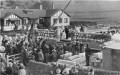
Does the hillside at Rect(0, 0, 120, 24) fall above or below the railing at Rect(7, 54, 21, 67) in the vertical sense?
above

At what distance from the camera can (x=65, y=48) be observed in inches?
595

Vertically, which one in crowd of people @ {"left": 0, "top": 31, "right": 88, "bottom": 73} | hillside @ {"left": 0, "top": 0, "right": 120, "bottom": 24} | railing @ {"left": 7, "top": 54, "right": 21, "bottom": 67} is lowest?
railing @ {"left": 7, "top": 54, "right": 21, "bottom": 67}

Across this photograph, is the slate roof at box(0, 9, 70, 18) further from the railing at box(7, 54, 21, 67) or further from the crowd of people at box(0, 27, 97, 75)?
the railing at box(7, 54, 21, 67)

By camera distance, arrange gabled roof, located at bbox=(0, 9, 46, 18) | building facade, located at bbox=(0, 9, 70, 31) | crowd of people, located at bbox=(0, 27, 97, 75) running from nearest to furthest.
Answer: crowd of people, located at bbox=(0, 27, 97, 75) → building facade, located at bbox=(0, 9, 70, 31) → gabled roof, located at bbox=(0, 9, 46, 18)

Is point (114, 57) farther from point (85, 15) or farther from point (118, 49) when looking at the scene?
point (85, 15)

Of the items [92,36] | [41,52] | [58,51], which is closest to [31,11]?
[92,36]

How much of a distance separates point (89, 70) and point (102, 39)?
8.75 metres

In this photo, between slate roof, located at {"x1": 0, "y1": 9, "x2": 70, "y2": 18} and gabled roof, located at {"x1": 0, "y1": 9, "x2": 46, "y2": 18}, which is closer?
gabled roof, located at {"x1": 0, "y1": 9, "x2": 46, "y2": 18}

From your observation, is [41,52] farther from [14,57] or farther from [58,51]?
[14,57]

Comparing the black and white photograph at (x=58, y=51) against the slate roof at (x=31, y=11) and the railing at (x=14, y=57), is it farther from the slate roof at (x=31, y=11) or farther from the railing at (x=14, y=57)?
the slate roof at (x=31, y=11)

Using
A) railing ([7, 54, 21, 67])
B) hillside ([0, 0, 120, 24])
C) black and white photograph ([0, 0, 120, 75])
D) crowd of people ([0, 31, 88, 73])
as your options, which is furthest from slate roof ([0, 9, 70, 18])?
railing ([7, 54, 21, 67])

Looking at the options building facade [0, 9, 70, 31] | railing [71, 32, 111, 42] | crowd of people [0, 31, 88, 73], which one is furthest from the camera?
building facade [0, 9, 70, 31]

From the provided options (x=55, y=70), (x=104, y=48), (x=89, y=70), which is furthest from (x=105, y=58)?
(x=55, y=70)

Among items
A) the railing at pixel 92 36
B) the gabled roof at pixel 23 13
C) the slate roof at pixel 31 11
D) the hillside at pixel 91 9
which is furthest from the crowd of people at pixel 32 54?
the hillside at pixel 91 9
